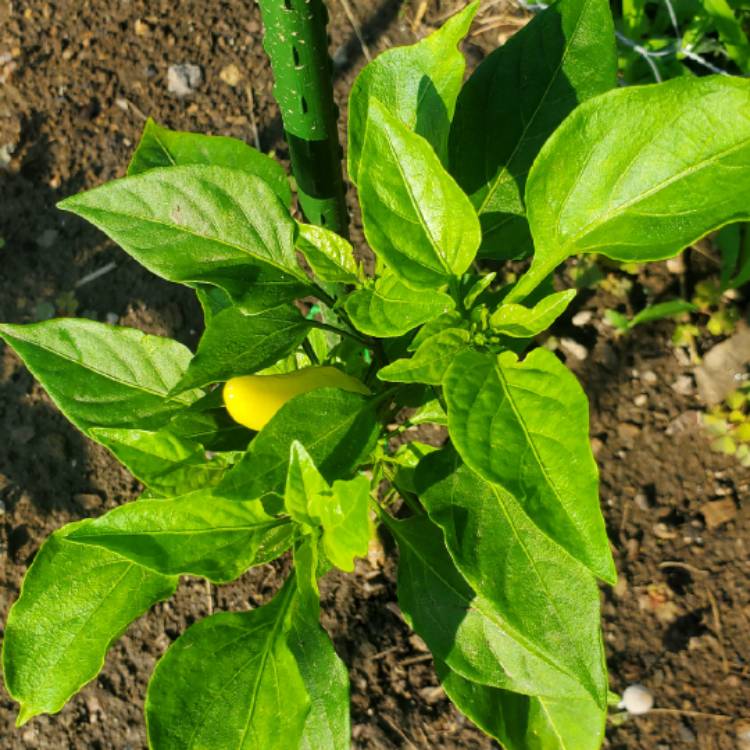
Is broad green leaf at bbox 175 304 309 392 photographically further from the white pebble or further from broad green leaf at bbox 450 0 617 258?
the white pebble

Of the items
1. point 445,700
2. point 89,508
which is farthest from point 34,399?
point 445,700

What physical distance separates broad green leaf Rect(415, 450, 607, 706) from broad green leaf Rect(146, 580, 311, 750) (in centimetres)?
29

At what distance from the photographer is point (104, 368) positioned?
134cm

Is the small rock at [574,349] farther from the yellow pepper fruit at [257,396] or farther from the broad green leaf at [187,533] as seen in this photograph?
the broad green leaf at [187,533]

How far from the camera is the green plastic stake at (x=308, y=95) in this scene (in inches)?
47.6

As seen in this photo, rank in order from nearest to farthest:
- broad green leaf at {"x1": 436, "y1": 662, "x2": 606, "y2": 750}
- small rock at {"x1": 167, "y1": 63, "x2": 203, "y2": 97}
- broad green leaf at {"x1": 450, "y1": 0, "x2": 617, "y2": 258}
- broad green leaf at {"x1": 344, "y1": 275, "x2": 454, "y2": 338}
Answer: broad green leaf at {"x1": 344, "y1": 275, "x2": 454, "y2": 338}, broad green leaf at {"x1": 450, "y1": 0, "x2": 617, "y2": 258}, broad green leaf at {"x1": 436, "y1": 662, "x2": 606, "y2": 750}, small rock at {"x1": 167, "y1": 63, "x2": 203, "y2": 97}

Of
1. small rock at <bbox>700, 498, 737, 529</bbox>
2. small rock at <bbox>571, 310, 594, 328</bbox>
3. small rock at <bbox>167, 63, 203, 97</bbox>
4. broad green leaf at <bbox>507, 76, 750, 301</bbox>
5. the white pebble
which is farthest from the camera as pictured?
small rock at <bbox>167, 63, 203, 97</bbox>

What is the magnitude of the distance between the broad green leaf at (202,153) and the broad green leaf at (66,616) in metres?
0.59

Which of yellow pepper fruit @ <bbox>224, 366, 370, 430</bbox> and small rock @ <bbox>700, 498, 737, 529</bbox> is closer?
yellow pepper fruit @ <bbox>224, 366, 370, 430</bbox>

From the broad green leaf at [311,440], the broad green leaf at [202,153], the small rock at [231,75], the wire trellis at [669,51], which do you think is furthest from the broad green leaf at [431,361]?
the small rock at [231,75]

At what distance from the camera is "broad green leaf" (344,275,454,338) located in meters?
1.04

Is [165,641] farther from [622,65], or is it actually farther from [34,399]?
[622,65]

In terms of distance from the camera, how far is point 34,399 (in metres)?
2.24

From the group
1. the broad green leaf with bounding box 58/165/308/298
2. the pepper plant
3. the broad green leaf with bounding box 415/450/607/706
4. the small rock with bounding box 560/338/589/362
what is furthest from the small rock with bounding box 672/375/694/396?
the broad green leaf with bounding box 58/165/308/298
